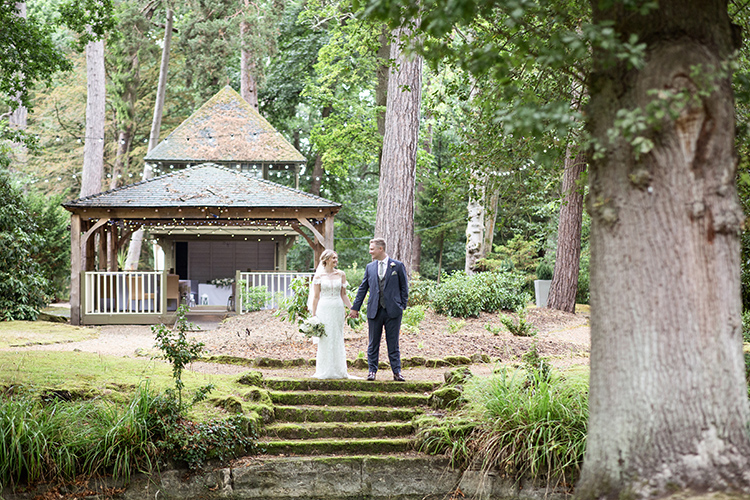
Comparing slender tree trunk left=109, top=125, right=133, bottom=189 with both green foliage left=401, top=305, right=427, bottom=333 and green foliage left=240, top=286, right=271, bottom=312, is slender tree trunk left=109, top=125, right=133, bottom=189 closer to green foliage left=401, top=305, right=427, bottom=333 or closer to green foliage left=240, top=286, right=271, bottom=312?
green foliage left=240, top=286, right=271, bottom=312

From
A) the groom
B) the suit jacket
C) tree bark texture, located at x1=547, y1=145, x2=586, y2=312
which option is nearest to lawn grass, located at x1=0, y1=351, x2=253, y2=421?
the groom

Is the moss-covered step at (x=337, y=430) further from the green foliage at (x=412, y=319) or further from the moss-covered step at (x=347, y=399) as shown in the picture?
the green foliage at (x=412, y=319)

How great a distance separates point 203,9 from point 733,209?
22.3 metres

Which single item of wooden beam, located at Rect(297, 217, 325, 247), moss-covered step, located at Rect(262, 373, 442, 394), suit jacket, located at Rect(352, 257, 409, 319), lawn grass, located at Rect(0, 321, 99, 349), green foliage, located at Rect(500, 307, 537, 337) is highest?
wooden beam, located at Rect(297, 217, 325, 247)

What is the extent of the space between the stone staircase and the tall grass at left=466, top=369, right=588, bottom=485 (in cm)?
87

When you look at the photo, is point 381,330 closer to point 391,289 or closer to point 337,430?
point 391,289

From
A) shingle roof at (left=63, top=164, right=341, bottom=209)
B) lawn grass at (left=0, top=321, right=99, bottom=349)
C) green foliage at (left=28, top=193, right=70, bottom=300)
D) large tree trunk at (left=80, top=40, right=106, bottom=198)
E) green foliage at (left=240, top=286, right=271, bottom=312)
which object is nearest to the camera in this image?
lawn grass at (left=0, top=321, right=99, bottom=349)

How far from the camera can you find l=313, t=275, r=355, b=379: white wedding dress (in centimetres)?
791

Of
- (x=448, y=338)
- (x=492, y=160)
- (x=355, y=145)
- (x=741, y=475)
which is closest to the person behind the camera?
(x=741, y=475)

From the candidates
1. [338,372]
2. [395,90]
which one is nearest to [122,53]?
[395,90]

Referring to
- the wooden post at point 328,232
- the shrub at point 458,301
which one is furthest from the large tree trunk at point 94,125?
the shrub at point 458,301

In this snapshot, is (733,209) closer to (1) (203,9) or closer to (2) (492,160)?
(2) (492,160)

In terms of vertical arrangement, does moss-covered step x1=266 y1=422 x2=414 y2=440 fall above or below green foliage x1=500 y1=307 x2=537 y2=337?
below

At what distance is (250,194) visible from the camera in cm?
1667
